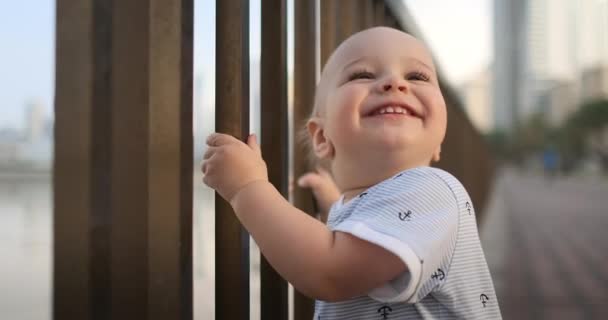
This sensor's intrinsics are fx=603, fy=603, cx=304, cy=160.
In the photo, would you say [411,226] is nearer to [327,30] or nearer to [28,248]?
[28,248]

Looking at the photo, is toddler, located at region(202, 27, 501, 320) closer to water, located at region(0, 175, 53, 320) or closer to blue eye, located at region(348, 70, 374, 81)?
blue eye, located at region(348, 70, 374, 81)

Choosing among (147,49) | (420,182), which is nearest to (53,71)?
(147,49)

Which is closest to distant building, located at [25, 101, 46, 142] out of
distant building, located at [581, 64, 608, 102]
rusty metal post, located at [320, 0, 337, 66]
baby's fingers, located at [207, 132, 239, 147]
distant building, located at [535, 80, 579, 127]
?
baby's fingers, located at [207, 132, 239, 147]

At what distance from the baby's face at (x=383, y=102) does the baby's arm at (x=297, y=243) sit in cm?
21

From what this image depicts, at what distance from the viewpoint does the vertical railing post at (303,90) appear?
62.5 inches

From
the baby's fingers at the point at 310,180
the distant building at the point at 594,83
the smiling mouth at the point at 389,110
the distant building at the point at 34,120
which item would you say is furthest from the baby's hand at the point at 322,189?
the distant building at the point at 594,83

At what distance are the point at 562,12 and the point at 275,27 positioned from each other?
138 ft

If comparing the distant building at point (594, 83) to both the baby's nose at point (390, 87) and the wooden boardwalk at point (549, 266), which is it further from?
the baby's nose at point (390, 87)

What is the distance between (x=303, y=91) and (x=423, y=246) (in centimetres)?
85

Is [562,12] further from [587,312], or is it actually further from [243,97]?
[243,97]

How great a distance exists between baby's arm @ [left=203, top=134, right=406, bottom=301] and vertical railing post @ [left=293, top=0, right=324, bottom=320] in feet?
2.01

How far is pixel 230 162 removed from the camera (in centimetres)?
95

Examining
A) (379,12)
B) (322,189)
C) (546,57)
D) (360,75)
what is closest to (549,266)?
(379,12)

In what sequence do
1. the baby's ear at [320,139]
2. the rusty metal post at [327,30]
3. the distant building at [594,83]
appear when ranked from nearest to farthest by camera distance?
1. the baby's ear at [320,139]
2. the rusty metal post at [327,30]
3. the distant building at [594,83]
